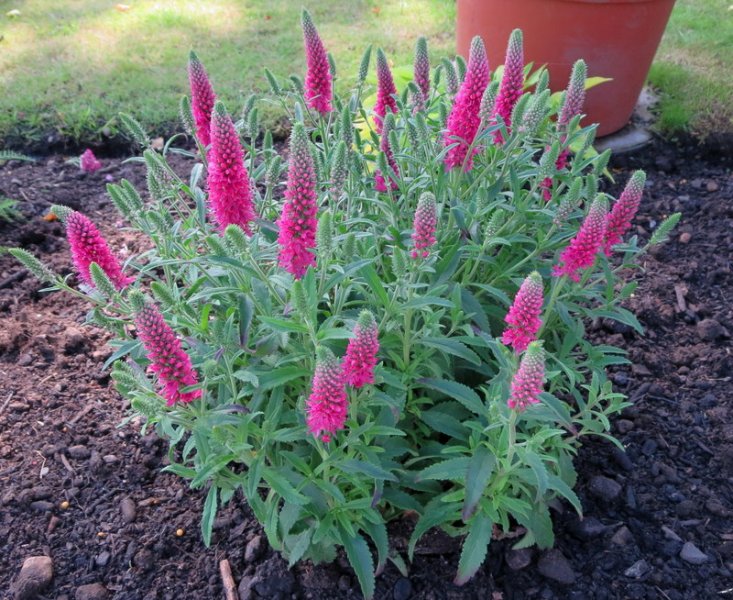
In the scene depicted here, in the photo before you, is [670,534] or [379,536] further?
[670,534]

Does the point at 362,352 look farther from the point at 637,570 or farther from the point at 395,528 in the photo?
the point at 637,570

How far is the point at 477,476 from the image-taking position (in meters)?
2.41

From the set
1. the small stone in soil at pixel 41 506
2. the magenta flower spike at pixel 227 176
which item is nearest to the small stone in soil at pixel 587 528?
the magenta flower spike at pixel 227 176

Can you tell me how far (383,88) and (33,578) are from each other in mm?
2647

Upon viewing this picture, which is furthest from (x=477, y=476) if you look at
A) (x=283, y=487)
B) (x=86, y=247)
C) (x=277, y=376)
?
(x=86, y=247)

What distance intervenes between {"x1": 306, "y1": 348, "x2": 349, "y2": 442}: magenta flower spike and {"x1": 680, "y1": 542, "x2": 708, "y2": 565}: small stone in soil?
1.84 meters

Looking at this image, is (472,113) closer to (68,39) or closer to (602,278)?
(602,278)

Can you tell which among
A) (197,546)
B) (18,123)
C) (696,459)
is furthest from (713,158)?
(18,123)

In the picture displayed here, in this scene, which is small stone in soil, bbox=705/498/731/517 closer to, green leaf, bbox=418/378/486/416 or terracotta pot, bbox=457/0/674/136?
green leaf, bbox=418/378/486/416

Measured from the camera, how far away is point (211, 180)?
2.38m

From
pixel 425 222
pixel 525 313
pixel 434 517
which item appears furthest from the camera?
pixel 434 517

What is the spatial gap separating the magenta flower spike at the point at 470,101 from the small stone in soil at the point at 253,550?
184cm

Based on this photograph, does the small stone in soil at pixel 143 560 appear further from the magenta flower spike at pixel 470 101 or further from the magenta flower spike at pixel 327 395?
the magenta flower spike at pixel 470 101

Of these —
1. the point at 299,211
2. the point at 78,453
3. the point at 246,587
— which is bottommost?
the point at 78,453
